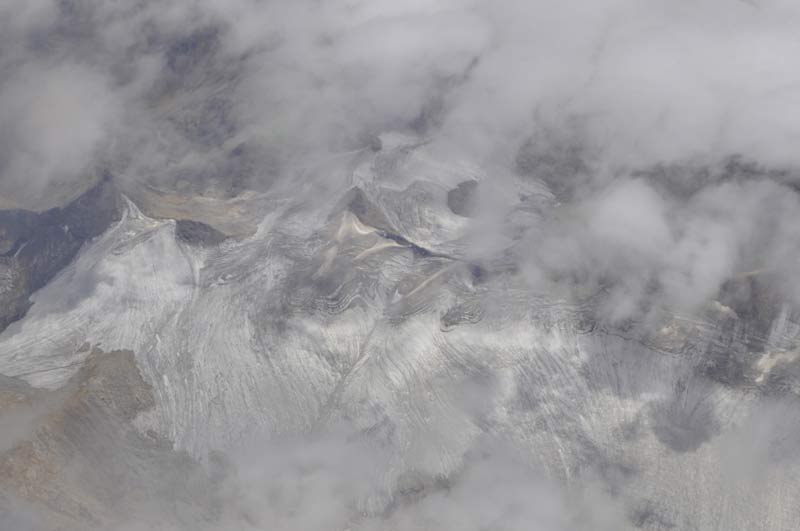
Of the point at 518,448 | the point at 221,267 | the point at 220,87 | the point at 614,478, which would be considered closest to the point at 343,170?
the point at 221,267

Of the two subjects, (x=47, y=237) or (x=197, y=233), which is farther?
(x=47, y=237)

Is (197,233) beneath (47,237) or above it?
beneath

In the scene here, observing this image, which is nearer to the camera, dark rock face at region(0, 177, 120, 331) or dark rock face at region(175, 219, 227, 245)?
dark rock face at region(175, 219, 227, 245)

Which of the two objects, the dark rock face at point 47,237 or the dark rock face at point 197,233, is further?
the dark rock face at point 47,237
